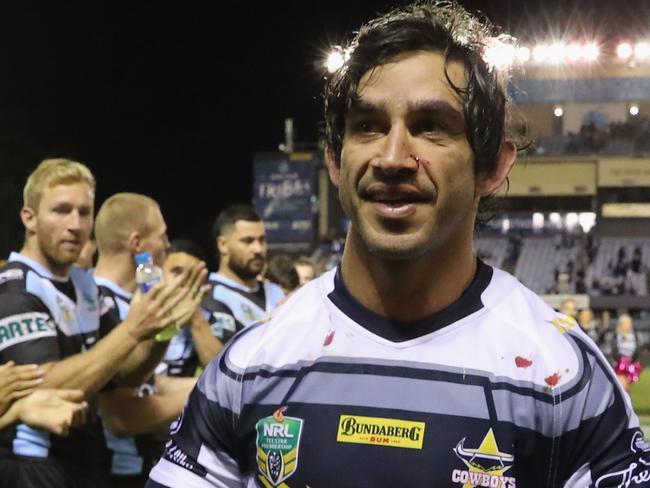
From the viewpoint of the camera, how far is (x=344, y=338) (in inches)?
79.6

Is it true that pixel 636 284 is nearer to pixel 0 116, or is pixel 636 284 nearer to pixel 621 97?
pixel 621 97

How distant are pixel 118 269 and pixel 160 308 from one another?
62.8 inches

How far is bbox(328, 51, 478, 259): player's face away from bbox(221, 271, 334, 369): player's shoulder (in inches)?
7.0

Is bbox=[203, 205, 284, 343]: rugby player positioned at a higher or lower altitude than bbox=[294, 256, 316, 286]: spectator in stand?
higher

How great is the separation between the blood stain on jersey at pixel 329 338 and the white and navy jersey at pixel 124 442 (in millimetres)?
3205

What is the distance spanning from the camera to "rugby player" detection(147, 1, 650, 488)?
6.21ft

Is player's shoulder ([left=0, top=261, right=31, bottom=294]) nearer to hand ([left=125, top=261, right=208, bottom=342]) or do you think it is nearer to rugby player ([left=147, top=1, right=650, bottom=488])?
hand ([left=125, top=261, right=208, bottom=342])

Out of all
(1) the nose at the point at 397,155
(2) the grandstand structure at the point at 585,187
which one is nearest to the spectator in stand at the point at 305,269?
(1) the nose at the point at 397,155

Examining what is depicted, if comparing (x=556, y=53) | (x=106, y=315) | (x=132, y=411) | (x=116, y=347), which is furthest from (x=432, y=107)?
(x=556, y=53)

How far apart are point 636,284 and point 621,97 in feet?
35.1

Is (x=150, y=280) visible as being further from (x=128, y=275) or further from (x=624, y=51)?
(x=624, y=51)

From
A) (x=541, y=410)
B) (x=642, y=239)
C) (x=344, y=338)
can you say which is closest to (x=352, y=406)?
(x=344, y=338)

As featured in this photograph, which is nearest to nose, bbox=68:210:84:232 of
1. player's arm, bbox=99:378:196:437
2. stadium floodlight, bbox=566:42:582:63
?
player's arm, bbox=99:378:196:437

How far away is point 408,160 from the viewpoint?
6.33ft
